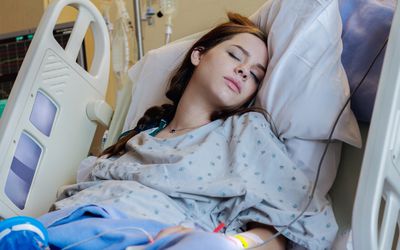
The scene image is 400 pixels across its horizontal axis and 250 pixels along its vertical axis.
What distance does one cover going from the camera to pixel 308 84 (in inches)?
53.8

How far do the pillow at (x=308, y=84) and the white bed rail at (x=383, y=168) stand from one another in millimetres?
414

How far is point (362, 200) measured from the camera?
0.82m

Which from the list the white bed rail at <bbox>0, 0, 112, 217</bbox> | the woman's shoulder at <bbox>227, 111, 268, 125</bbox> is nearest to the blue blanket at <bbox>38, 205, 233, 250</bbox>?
the white bed rail at <bbox>0, 0, 112, 217</bbox>

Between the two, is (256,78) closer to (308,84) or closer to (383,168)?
(308,84)

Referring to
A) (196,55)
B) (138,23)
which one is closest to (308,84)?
(196,55)

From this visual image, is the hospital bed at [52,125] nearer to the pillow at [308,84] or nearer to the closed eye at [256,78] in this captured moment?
the pillow at [308,84]

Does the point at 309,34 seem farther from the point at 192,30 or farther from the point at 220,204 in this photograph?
the point at 192,30

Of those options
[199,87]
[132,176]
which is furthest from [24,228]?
[199,87]

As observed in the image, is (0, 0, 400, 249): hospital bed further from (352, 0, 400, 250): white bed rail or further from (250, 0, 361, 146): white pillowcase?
(352, 0, 400, 250): white bed rail

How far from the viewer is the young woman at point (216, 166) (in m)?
1.23

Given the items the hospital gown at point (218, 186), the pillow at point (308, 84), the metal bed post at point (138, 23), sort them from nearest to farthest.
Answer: the hospital gown at point (218, 186) → the pillow at point (308, 84) → the metal bed post at point (138, 23)

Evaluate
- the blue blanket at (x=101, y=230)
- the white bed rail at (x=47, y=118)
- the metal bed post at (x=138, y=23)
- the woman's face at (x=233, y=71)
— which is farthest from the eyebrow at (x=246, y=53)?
the metal bed post at (x=138, y=23)

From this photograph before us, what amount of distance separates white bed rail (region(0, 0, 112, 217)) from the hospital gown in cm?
14

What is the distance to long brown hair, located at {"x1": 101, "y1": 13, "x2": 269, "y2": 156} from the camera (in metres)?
1.56
